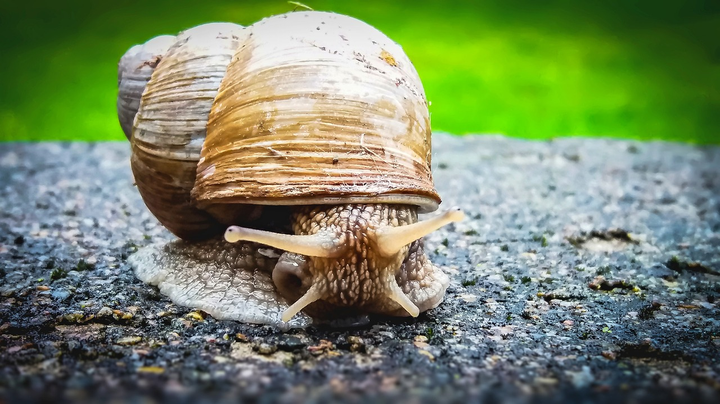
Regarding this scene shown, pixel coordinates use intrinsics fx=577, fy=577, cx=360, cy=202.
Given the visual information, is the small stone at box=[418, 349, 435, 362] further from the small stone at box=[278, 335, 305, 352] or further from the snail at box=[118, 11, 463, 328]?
the small stone at box=[278, 335, 305, 352]

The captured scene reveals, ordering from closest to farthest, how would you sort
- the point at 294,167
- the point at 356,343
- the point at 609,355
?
the point at 609,355 → the point at 356,343 → the point at 294,167

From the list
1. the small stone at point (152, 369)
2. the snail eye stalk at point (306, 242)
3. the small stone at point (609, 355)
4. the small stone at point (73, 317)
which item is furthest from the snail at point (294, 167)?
the small stone at point (609, 355)

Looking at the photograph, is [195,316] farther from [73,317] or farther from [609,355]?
[609,355]

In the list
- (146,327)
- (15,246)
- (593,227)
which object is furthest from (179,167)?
(593,227)

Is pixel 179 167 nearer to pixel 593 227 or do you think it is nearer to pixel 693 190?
pixel 593 227

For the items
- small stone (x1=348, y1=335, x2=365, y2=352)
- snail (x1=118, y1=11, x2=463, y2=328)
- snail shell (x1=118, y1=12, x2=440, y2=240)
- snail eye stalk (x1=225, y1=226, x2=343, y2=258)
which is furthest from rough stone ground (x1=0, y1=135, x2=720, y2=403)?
snail shell (x1=118, y1=12, x2=440, y2=240)

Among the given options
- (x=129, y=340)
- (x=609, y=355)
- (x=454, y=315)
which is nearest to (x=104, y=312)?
(x=129, y=340)
